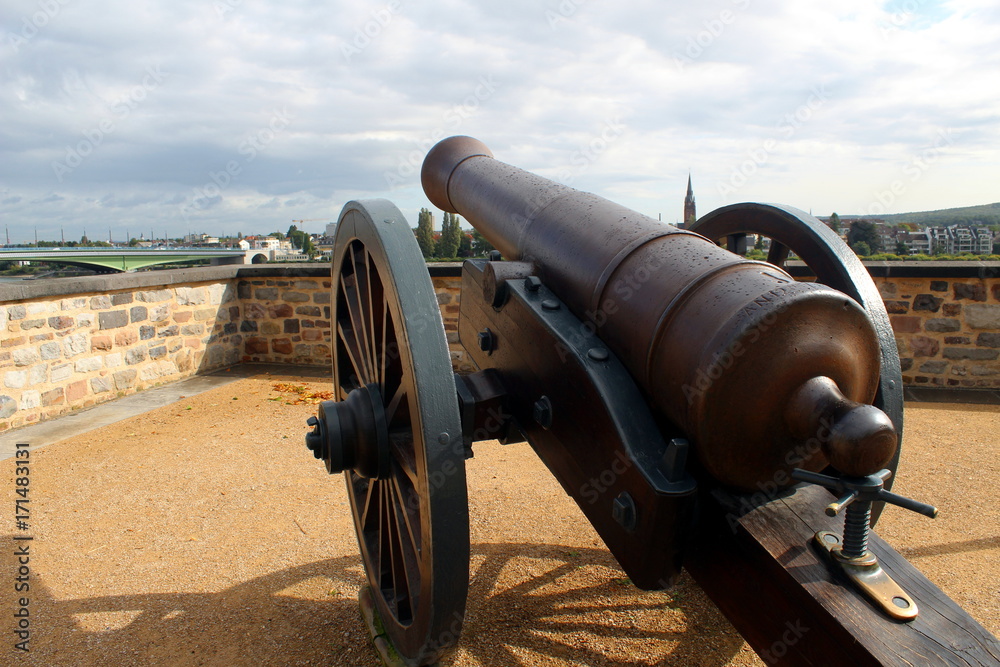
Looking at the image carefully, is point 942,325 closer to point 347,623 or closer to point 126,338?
point 347,623

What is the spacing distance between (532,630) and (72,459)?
3657mm

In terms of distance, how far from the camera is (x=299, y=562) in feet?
10.6

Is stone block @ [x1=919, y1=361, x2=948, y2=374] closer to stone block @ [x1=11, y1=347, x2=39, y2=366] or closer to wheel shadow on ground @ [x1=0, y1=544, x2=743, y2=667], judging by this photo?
wheel shadow on ground @ [x1=0, y1=544, x2=743, y2=667]

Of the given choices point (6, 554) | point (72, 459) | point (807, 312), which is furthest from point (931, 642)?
point (72, 459)

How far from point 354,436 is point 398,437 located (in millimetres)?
135

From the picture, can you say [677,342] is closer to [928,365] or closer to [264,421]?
[264,421]

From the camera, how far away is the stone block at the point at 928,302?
5.96m

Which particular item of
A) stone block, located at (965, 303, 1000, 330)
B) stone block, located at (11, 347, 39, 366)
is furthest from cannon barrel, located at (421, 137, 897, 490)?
stone block, located at (965, 303, 1000, 330)

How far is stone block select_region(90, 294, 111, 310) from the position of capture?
5766 mm

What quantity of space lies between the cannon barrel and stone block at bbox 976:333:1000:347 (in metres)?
5.47

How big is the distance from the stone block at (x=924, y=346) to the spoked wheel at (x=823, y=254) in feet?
13.2

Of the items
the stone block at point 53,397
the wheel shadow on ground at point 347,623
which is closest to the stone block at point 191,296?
the stone block at point 53,397

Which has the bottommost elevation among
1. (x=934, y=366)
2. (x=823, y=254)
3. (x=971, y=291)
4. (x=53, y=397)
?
(x=53, y=397)

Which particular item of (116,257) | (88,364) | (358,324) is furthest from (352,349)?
(116,257)
